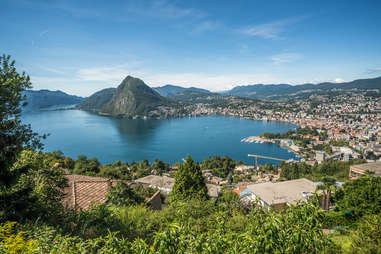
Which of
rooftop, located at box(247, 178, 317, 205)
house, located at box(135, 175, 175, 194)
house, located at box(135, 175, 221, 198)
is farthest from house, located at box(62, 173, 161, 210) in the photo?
house, located at box(135, 175, 175, 194)

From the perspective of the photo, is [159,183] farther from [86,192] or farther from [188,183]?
[86,192]

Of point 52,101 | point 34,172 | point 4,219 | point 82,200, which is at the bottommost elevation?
point 82,200

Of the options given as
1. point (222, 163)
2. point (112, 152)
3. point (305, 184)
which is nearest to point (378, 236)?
point (305, 184)

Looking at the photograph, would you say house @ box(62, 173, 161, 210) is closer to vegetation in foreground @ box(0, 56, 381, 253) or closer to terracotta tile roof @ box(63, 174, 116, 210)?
terracotta tile roof @ box(63, 174, 116, 210)

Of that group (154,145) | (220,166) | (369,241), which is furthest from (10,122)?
(154,145)

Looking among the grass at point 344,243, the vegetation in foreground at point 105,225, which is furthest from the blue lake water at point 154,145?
the grass at point 344,243

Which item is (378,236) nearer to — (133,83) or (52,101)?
(133,83)
